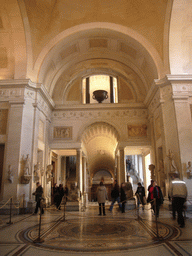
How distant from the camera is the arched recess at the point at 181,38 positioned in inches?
448

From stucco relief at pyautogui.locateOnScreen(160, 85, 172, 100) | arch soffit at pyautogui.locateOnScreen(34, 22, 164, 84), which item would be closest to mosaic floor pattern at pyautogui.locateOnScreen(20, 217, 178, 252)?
stucco relief at pyautogui.locateOnScreen(160, 85, 172, 100)

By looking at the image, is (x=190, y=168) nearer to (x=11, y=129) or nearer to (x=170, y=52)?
(x=170, y=52)

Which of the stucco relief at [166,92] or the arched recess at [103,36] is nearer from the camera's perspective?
the stucco relief at [166,92]

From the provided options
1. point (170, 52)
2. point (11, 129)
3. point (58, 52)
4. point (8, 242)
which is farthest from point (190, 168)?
point (58, 52)

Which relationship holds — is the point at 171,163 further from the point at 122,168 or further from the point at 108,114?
the point at 108,114

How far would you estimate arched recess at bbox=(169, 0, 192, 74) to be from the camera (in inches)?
448

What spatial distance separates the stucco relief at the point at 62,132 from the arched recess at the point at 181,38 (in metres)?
7.77

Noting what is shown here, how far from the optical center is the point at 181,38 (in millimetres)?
12414

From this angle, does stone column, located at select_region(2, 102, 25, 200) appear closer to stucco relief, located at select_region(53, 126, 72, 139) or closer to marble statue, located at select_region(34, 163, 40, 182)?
marble statue, located at select_region(34, 163, 40, 182)

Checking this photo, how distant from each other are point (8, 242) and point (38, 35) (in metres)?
11.3

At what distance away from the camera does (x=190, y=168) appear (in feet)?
33.1

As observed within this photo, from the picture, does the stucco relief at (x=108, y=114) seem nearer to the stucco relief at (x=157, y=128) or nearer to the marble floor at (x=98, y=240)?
the stucco relief at (x=157, y=128)

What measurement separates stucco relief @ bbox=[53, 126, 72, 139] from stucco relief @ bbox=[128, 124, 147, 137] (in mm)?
4261

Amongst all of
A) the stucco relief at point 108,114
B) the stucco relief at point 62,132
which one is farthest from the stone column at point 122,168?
the stucco relief at point 62,132
